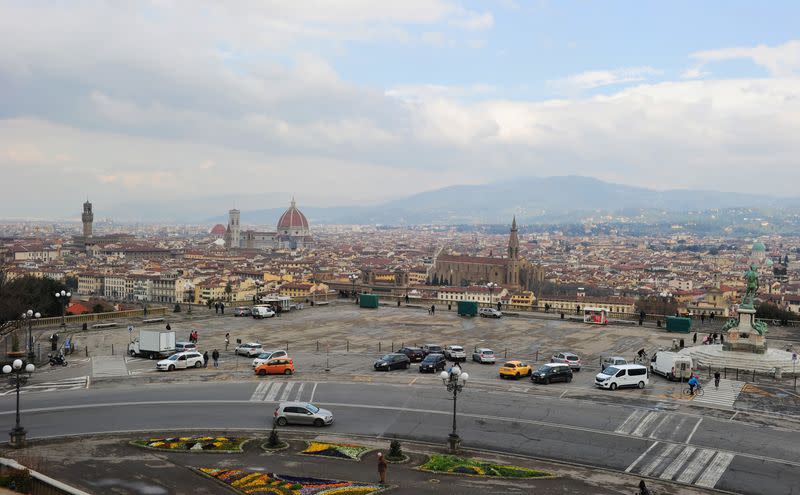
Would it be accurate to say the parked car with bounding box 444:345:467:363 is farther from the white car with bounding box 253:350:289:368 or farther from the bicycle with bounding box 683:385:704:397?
the bicycle with bounding box 683:385:704:397

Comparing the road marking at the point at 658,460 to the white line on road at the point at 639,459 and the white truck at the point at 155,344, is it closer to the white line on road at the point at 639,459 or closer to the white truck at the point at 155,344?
the white line on road at the point at 639,459

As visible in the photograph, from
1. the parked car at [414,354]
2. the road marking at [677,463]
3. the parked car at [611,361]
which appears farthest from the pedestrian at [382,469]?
the parked car at [611,361]

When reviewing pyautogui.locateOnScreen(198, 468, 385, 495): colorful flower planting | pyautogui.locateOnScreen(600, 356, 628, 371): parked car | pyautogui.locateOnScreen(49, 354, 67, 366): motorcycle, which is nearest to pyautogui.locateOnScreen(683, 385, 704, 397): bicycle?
pyautogui.locateOnScreen(600, 356, 628, 371): parked car

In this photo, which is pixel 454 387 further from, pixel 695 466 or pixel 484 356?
pixel 484 356

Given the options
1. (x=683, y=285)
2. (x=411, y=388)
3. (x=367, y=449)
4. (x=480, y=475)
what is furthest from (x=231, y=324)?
(x=683, y=285)

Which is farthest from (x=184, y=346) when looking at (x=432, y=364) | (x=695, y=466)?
(x=695, y=466)

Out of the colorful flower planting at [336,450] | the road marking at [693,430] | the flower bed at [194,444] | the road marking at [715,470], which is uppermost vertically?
the flower bed at [194,444]

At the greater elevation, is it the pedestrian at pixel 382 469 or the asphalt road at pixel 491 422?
the pedestrian at pixel 382 469
